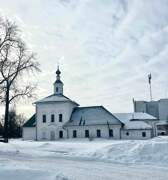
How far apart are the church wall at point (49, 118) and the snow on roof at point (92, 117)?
1595 mm

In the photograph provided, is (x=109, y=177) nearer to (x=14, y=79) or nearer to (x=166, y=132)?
(x=14, y=79)

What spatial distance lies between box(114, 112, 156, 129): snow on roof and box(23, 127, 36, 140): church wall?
1759cm

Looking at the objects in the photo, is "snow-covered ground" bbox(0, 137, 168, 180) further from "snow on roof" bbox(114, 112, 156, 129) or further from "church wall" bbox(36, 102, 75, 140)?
"snow on roof" bbox(114, 112, 156, 129)

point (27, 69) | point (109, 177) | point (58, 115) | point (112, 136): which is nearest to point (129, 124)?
point (112, 136)

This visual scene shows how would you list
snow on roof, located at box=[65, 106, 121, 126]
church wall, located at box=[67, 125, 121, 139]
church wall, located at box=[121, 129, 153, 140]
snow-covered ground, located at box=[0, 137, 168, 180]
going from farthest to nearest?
snow on roof, located at box=[65, 106, 121, 126] < church wall, located at box=[67, 125, 121, 139] < church wall, located at box=[121, 129, 153, 140] < snow-covered ground, located at box=[0, 137, 168, 180]

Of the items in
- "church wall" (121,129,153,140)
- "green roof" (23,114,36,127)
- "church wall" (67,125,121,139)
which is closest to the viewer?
"church wall" (121,129,153,140)

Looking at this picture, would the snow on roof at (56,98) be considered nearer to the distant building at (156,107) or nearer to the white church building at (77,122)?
the white church building at (77,122)

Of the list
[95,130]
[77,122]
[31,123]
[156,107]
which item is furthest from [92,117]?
[156,107]

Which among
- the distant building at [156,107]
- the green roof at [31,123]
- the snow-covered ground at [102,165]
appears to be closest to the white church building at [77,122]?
the green roof at [31,123]

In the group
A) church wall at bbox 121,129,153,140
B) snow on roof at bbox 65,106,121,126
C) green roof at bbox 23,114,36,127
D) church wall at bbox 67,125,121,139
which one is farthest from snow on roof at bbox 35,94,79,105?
church wall at bbox 121,129,153,140

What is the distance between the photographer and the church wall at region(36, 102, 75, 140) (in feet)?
205

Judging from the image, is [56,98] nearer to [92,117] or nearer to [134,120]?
[92,117]

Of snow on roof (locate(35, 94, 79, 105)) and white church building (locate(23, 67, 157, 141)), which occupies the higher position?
snow on roof (locate(35, 94, 79, 105))

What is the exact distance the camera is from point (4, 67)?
106 feet
